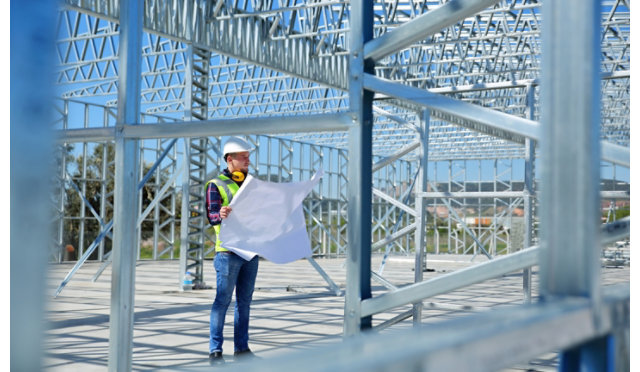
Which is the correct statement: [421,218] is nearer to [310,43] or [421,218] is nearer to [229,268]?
[229,268]

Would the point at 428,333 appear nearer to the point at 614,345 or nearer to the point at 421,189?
the point at 614,345

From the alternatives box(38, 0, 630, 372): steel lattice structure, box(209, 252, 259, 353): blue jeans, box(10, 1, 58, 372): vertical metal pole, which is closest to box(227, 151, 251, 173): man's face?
box(38, 0, 630, 372): steel lattice structure

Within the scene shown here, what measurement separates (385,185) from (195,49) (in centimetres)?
2503

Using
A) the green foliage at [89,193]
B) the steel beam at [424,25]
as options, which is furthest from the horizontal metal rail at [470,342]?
the green foliage at [89,193]

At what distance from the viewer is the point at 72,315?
10.2m

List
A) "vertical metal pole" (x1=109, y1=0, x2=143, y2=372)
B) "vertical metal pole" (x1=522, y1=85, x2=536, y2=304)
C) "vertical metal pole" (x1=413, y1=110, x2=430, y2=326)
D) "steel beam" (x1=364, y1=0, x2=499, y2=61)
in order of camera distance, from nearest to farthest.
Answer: "steel beam" (x1=364, y1=0, x2=499, y2=61) < "vertical metal pole" (x1=109, y1=0, x2=143, y2=372) < "vertical metal pole" (x1=413, y1=110, x2=430, y2=326) < "vertical metal pole" (x1=522, y1=85, x2=536, y2=304)

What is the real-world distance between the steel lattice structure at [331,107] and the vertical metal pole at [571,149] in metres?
0.12

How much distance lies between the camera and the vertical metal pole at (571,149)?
203 centimetres

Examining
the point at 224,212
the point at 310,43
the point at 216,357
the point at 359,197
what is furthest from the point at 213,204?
the point at 310,43

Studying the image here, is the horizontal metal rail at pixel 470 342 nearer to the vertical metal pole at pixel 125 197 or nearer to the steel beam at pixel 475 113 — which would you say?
the steel beam at pixel 475 113

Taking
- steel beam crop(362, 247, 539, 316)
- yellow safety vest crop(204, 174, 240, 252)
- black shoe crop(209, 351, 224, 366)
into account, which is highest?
yellow safety vest crop(204, 174, 240, 252)

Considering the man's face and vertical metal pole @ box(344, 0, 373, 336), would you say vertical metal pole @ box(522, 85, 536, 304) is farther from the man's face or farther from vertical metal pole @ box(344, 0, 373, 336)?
vertical metal pole @ box(344, 0, 373, 336)

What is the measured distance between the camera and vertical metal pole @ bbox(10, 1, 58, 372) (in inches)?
54.9

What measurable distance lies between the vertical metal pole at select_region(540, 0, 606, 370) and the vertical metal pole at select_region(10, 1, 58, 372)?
4.40ft
